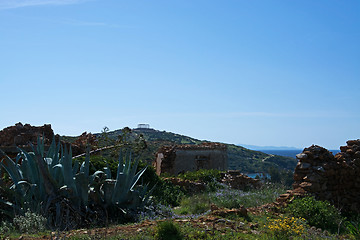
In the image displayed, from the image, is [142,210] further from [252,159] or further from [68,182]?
[252,159]

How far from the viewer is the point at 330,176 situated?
32.2ft

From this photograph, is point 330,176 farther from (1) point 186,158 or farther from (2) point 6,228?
(1) point 186,158

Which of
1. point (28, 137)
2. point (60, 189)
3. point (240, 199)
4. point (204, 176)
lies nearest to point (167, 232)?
point (60, 189)

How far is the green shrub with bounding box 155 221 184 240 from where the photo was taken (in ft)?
18.0

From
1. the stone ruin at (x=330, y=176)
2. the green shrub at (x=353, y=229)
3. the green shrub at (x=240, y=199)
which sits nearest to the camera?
the green shrub at (x=353, y=229)

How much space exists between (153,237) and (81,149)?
29.3 feet

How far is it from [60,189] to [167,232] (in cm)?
256

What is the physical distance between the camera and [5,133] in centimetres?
1557

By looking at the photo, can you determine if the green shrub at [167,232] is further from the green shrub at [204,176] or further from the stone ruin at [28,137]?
the stone ruin at [28,137]

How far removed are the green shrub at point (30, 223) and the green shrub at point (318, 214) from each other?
5192 mm

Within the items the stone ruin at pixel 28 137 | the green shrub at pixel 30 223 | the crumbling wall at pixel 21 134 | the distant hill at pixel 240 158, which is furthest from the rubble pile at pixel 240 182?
the distant hill at pixel 240 158

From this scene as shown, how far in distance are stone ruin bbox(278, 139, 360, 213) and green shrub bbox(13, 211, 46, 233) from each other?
575 cm

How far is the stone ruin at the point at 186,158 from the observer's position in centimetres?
2034

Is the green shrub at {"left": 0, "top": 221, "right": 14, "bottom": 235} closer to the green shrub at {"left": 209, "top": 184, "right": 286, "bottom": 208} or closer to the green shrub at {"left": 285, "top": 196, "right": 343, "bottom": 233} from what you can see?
the green shrub at {"left": 209, "top": 184, "right": 286, "bottom": 208}
